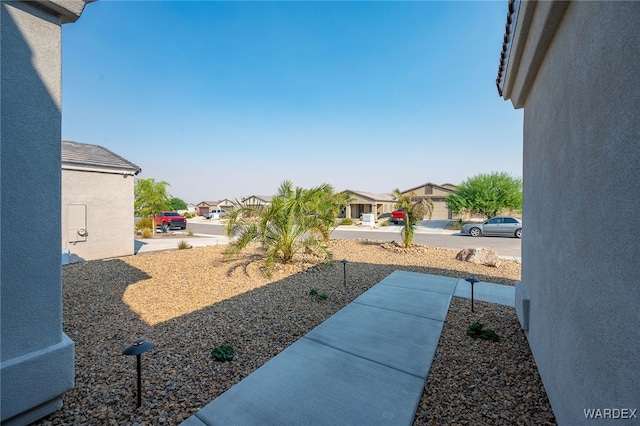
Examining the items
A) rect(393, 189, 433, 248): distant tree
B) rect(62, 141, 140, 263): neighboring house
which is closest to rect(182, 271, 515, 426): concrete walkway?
rect(393, 189, 433, 248): distant tree

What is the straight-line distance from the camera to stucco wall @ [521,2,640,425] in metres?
1.41

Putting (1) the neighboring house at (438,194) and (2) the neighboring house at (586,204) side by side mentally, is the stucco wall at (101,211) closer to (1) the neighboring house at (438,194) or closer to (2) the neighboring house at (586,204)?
(2) the neighboring house at (586,204)

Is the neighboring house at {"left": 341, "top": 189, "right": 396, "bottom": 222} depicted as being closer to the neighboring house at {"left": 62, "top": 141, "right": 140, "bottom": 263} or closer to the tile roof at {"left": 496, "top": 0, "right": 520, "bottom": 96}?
the neighboring house at {"left": 62, "top": 141, "right": 140, "bottom": 263}

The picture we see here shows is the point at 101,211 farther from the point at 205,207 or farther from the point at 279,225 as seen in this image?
Answer: the point at 205,207

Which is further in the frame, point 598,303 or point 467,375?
point 467,375

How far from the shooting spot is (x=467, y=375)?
3150mm

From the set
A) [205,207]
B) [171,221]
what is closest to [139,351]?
[171,221]

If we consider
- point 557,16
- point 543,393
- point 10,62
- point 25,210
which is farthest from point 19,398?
point 557,16

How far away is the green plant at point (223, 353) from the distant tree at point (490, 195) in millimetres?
26995

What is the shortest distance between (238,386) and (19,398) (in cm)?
179

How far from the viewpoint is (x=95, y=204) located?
1014 centimetres

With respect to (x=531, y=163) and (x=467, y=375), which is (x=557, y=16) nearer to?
(x=531, y=163)

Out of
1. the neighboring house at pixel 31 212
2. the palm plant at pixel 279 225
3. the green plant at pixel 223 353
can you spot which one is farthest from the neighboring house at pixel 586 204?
the palm plant at pixel 279 225

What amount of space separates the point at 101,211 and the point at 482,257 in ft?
46.2
